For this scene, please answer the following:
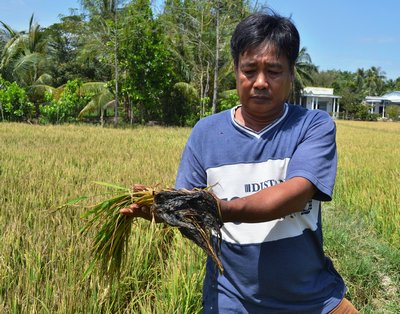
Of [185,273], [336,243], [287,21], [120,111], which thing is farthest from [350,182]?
[120,111]

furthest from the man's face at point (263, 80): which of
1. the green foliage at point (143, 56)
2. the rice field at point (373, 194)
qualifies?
the green foliage at point (143, 56)

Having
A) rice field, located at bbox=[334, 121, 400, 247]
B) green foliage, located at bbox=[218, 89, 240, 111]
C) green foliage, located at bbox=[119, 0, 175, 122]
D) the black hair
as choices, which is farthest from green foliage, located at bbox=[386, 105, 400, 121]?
the black hair

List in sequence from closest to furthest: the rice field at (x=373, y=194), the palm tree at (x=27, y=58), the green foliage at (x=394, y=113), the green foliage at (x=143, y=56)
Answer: the rice field at (x=373, y=194) < the green foliage at (x=143, y=56) < the palm tree at (x=27, y=58) < the green foliage at (x=394, y=113)

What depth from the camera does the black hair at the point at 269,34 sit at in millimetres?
1303

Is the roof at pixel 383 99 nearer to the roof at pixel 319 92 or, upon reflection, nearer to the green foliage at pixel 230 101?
the roof at pixel 319 92

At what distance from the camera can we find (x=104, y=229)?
1.52 m

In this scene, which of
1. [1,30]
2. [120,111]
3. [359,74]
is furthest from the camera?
[359,74]

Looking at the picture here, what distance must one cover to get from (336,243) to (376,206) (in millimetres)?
1180

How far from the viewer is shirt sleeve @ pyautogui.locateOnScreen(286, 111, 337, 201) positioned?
1208mm

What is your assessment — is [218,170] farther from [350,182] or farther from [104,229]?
[350,182]

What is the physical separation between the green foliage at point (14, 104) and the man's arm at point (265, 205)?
16382 millimetres

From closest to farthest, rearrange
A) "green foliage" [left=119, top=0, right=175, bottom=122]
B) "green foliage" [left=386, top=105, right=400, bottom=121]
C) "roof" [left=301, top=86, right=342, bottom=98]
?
"green foliage" [left=119, top=0, right=175, bottom=122], "roof" [left=301, top=86, right=342, bottom=98], "green foliage" [left=386, top=105, right=400, bottom=121]

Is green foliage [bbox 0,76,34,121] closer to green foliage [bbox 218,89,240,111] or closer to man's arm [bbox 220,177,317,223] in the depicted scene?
green foliage [bbox 218,89,240,111]

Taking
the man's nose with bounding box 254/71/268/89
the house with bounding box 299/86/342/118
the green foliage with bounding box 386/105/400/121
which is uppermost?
the house with bounding box 299/86/342/118
